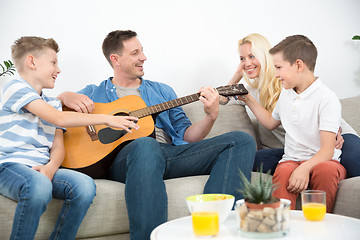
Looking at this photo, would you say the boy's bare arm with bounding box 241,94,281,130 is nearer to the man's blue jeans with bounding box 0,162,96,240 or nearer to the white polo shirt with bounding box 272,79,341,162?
the white polo shirt with bounding box 272,79,341,162

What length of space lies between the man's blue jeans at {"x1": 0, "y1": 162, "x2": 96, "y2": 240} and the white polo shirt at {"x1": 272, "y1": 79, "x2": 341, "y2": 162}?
3.16 ft

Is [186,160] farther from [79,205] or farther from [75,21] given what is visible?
[75,21]

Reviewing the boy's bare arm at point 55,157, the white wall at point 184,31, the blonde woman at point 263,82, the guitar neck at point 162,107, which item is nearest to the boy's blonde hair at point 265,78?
the blonde woman at point 263,82

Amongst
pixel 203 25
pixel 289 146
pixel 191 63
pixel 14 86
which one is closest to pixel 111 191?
pixel 14 86

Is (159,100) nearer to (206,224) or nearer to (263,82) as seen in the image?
(263,82)

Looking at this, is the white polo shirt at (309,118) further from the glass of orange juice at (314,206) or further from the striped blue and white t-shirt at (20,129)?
the striped blue and white t-shirt at (20,129)

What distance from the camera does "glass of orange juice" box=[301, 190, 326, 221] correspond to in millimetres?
1180

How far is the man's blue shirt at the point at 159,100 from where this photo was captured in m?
2.26

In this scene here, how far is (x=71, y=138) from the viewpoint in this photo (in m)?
2.01

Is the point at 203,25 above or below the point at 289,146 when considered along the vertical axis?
above

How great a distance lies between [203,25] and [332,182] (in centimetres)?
158

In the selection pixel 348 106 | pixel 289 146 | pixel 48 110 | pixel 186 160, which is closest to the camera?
pixel 48 110

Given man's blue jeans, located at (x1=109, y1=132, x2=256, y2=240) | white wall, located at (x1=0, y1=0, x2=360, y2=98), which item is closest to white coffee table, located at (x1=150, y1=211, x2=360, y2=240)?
man's blue jeans, located at (x1=109, y1=132, x2=256, y2=240)

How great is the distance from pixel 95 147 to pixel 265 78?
1098 mm
